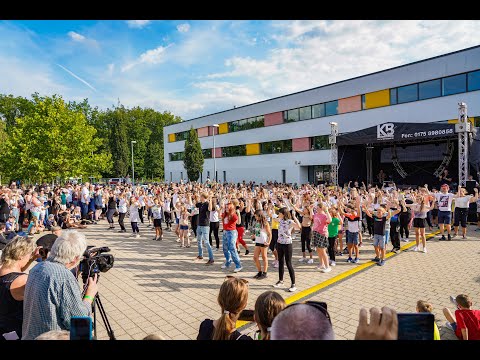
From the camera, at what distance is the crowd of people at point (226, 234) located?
2.46 metres

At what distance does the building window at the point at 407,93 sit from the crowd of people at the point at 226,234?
8.27 meters

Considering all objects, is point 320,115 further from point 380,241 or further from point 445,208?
point 380,241

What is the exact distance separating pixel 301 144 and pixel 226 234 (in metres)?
23.1

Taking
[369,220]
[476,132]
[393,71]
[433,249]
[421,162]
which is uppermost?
[393,71]

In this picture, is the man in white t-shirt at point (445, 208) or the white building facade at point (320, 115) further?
the white building facade at point (320, 115)

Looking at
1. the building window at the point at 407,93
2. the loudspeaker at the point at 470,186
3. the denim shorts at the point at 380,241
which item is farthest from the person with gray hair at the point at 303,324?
the building window at the point at 407,93

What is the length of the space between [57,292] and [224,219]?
Result: 17.9ft

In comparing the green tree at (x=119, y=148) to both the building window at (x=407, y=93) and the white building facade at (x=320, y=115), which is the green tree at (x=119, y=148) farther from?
the building window at (x=407, y=93)

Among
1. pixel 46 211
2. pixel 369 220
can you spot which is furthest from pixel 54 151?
pixel 369 220

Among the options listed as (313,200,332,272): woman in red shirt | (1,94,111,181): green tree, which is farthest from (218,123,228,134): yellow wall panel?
(313,200,332,272): woman in red shirt

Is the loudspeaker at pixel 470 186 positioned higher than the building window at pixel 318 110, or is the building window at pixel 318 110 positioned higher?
the building window at pixel 318 110
